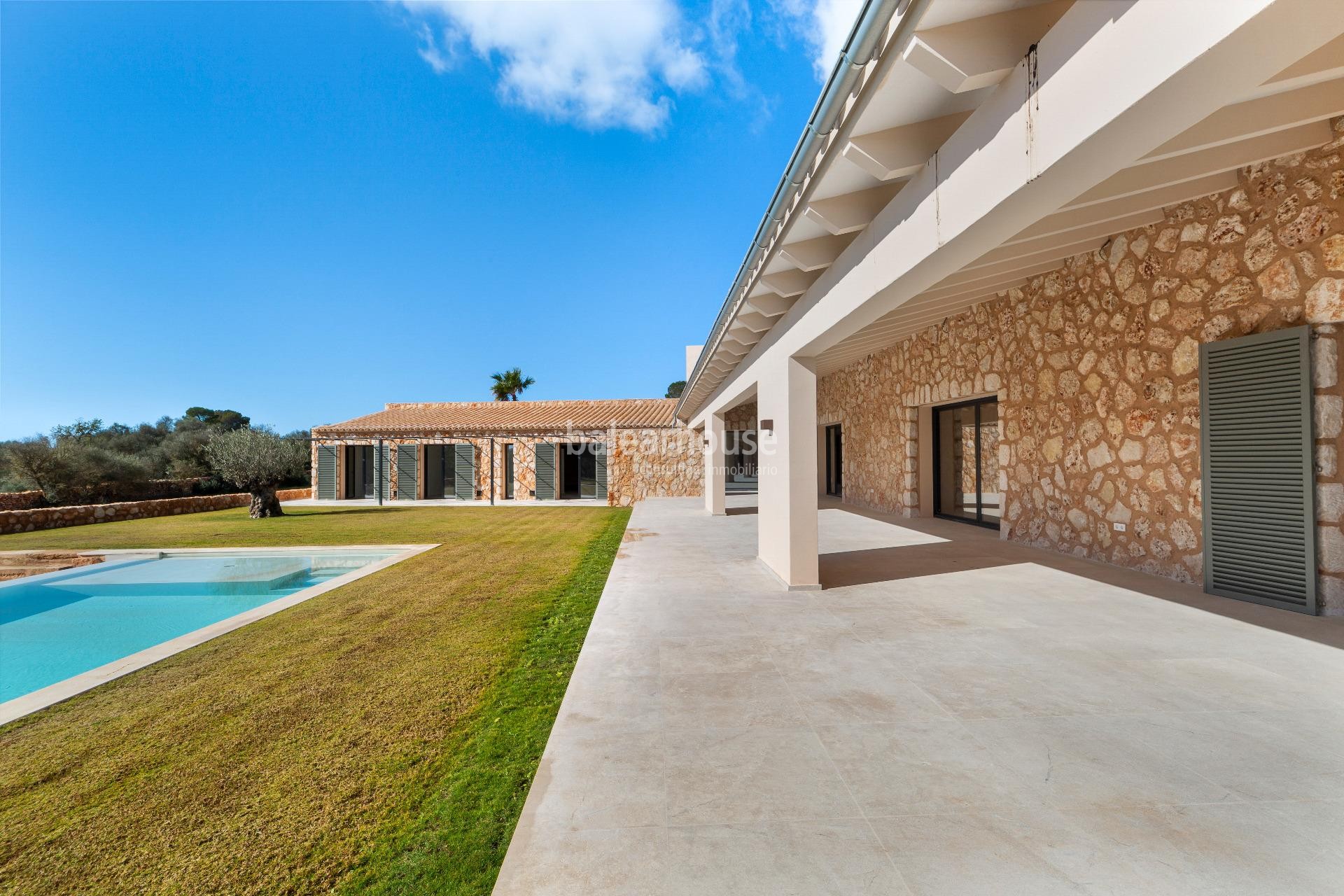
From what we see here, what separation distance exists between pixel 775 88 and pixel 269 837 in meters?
19.8

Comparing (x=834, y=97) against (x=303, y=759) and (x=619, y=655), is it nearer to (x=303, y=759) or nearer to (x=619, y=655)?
(x=619, y=655)

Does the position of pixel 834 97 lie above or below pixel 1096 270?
below

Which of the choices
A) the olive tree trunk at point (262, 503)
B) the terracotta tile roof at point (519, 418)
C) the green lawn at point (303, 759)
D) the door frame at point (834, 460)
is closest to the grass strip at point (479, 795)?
the green lawn at point (303, 759)

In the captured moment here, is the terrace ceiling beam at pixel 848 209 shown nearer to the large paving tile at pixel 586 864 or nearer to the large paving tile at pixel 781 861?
the large paving tile at pixel 781 861

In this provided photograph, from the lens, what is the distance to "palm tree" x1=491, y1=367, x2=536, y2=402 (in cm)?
3447

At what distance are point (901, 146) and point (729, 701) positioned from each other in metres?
3.02

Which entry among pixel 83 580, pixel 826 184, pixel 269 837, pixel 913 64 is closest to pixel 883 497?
pixel 826 184

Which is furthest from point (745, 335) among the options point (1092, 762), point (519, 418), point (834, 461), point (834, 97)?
point (519, 418)

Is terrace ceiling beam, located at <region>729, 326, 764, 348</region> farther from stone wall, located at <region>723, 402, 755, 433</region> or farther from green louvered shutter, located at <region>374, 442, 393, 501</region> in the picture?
green louvered shutter, located at <region>374, 442, 393, 501</region>

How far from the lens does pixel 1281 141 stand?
4020 mm

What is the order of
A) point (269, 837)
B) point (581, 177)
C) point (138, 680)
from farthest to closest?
point (581, 177) < point (138, 680) < point (269, 837)

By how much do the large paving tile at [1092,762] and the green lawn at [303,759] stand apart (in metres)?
2.09

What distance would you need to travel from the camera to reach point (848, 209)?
11.2 feet

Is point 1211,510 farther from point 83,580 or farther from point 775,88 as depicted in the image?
point 775,88
